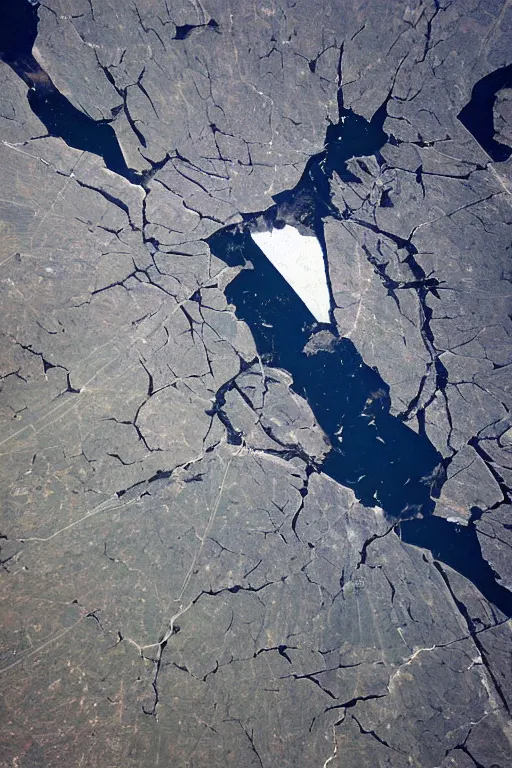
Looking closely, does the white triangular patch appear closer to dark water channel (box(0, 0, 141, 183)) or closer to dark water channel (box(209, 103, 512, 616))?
dark water channel (box(209, 103, 512, 616))

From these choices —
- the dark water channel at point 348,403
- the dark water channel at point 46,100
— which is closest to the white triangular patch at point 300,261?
the dark water channel at point 348,403

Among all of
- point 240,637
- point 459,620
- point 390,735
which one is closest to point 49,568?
point 240,637

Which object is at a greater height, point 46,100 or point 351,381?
point 46,100

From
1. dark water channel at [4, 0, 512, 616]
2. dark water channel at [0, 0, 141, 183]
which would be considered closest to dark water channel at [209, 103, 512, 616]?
dark water channel at [4, 0, 512, 616]

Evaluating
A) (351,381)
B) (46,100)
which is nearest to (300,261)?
(351,381)

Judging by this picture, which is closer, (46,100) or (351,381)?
(46,100)

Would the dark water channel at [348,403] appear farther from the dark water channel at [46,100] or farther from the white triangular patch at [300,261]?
the dark water channel at [46,100]

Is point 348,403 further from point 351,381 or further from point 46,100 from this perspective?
point 46,100
